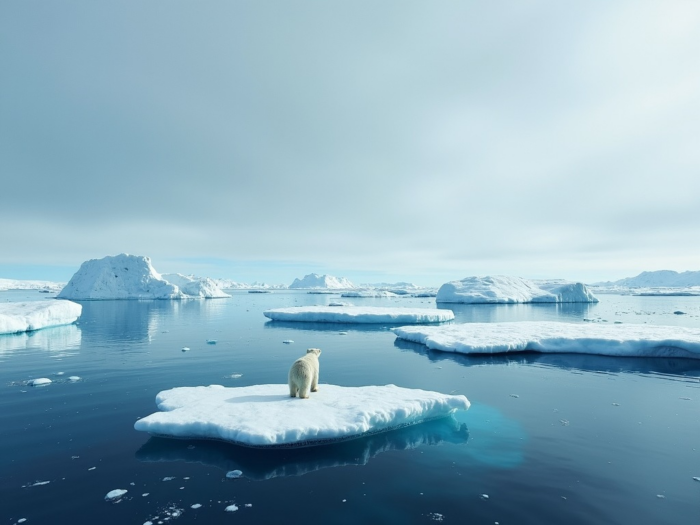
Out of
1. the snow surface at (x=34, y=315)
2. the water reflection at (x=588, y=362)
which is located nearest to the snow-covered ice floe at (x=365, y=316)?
the water reflection at (x=588, y=362)

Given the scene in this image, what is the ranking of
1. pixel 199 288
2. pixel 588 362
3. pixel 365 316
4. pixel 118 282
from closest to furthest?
1. pixel 588 362
2. pixel 365 316
3. pixel 118 282
4. pixel 199 288

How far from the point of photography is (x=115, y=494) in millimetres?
5520

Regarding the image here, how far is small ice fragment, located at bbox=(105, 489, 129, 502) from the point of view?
543 centimetres

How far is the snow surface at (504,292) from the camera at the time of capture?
67688mm

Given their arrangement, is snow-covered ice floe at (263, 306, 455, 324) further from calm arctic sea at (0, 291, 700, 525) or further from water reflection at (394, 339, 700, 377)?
calm arctic sea at (0, 291, 700, 525)

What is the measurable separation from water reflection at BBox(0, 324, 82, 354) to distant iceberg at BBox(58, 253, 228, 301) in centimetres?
5379

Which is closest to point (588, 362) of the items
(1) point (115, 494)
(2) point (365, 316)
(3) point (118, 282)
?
(1) point (115, 494)

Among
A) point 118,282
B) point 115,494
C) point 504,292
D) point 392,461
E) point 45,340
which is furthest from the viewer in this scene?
point 118,282

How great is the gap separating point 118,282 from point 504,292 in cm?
7949

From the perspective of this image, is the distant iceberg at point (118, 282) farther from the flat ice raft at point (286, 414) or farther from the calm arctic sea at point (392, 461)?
the flat ice raft at point (286, 414)

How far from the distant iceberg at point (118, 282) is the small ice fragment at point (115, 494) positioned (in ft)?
262

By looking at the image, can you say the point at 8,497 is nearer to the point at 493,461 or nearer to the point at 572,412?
the point at 493,461

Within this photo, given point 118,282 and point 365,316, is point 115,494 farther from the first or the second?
point 118,282

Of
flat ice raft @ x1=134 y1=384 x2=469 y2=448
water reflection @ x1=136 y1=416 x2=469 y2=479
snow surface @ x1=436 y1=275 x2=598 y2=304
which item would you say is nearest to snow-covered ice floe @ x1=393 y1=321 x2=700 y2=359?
flat ice raft @ x1=134 y1=384 x2=469 y2=448
